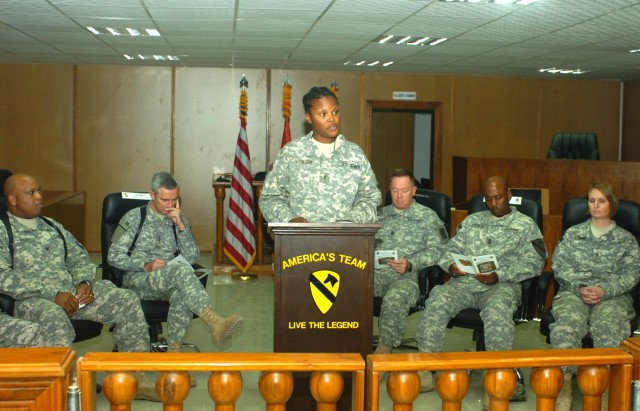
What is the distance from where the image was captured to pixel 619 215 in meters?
4.54

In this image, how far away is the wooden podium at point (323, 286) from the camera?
2.77m

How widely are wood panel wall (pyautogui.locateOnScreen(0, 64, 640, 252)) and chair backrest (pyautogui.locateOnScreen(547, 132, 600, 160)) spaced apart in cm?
164

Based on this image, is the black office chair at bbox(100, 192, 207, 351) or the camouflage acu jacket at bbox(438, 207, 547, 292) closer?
the camouflage acu jacket at bbox(438, 207, 547, 292)

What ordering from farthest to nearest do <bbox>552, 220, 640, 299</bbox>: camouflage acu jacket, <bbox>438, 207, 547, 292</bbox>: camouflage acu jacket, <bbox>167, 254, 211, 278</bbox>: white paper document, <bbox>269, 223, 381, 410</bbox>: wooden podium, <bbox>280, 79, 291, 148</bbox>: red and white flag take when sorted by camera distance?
1. <bbox>280, 79, 291, 148</bbox>: red and white flag
2. <bbox>167, 254, 211, 278</bbox>: white paper document
3. <bbox>438, 207, 547, 292</bbox>: camouflage acu jacket
4. <bbox>552, 220, 640, 299</bbox>: camouflage acu jacket
5. <bbox>269, 223, 381, 410</bbox>: wooden podium

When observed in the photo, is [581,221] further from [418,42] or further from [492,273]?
[418,42]

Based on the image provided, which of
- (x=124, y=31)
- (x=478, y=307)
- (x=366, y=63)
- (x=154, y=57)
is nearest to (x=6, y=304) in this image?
(x=478, y=307)

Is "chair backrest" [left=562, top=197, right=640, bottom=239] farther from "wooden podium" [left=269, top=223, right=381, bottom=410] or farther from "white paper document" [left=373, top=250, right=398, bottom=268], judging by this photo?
"wooden podium" [left=269, top=223, right=381, bottom=410]

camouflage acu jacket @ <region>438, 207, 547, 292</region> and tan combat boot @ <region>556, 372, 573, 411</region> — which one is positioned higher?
camouflage acu jacket @ <region>438, 207, 547, 292</region>

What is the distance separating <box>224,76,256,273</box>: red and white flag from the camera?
25.6ft

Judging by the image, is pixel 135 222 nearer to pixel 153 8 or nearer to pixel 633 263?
pixel 153 8

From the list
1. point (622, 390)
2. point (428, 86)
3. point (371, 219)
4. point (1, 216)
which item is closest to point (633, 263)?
point (371, 219)

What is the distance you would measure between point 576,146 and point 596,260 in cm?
545

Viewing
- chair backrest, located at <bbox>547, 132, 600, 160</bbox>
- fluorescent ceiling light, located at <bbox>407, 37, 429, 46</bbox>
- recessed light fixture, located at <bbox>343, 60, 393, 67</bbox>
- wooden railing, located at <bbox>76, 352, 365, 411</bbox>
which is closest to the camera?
wooden railing, located at <bbox>76, 352, 365, 411</bbox>

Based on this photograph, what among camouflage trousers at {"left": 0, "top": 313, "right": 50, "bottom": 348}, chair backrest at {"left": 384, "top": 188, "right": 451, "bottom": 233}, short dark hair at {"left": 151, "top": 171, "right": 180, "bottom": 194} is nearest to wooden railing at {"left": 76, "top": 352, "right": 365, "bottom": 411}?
camouflage trousers at {"left": 0, "top": 313, "right": 50, "bottom": 348}
